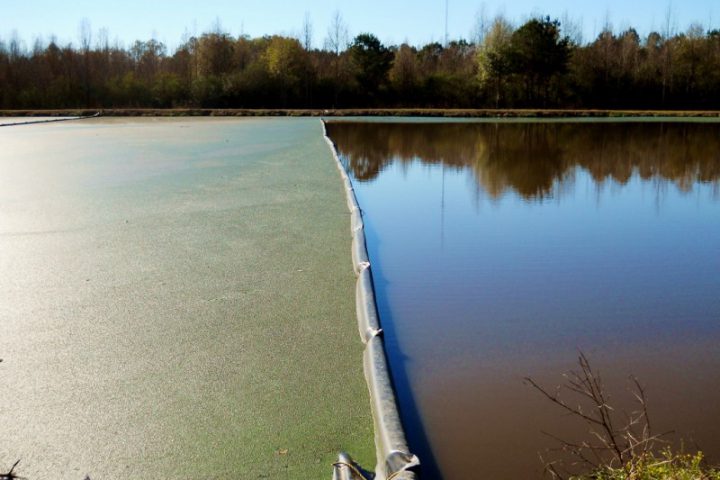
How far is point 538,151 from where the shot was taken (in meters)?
11.9

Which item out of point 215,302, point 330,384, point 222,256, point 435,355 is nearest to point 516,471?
point 330,384

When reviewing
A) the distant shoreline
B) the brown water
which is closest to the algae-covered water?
the brown water

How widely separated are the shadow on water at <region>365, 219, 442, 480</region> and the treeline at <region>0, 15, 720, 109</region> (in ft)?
84.2

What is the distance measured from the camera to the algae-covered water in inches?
81.0

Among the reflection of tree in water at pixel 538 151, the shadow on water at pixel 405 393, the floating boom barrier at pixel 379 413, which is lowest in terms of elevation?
the shadow on water at pixel 405 393

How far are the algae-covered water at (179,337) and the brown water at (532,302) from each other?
294 millimetres

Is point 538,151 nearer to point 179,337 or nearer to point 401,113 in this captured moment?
point 179,337

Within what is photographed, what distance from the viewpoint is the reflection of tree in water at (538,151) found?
877 centimetres

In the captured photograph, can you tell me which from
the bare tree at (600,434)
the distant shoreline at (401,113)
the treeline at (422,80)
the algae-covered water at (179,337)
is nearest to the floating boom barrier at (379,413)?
the algae-covered water at (179,337)

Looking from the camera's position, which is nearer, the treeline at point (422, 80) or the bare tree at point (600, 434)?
the bare tree at point (600, 434)

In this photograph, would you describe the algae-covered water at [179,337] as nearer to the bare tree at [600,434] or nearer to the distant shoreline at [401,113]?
the bare tree at [600,434]

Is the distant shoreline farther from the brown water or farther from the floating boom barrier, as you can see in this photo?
the floating boom barrier

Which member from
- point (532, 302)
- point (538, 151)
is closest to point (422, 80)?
point (538, 151)

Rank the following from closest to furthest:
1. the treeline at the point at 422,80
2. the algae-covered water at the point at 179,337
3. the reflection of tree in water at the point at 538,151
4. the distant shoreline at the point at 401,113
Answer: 1. the algae-covered water at the point at 179,337
2. the reflection of tree in water at the point at 538,151
3. the distant shoreline at the point at 401,113
4. the treeline at the point at 422,80
